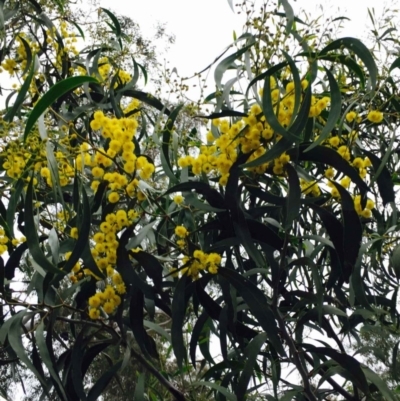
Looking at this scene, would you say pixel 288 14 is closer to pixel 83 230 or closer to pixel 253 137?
pixel 253 137

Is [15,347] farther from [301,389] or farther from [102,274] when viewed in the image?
[301,389]

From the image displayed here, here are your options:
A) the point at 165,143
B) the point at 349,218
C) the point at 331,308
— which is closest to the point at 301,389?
the point at 331,308

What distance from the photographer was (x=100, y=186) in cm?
93

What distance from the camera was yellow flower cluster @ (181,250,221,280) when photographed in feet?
2.91

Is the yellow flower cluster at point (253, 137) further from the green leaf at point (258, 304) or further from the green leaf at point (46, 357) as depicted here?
the green leaf at point (46, 357)

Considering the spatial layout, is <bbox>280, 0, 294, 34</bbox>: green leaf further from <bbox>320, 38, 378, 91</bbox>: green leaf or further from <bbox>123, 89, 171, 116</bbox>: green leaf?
<bbox>123, 89, 171, 116</bbox>: green leaf

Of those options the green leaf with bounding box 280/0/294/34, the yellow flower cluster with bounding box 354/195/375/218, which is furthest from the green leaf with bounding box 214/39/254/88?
the yellow flower cluster with bounding box 354/195/375/218

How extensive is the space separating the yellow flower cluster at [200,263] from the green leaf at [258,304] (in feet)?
0.11

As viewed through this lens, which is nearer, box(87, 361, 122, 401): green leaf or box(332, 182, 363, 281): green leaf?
box(332, 182, 363, 281): green leaf

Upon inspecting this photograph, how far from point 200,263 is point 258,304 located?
105 millimetres

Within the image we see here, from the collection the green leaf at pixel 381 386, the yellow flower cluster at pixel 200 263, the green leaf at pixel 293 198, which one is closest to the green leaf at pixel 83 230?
the yellow flower cluster at pixel 200 263

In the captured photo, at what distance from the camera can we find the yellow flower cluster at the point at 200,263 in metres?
0.89

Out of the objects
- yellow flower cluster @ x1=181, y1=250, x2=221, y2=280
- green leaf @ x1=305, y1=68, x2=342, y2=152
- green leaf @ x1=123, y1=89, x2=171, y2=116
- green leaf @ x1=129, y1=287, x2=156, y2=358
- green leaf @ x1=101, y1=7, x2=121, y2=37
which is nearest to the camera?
green leaf @ x1=305, y1=68, x2=342, y2=152

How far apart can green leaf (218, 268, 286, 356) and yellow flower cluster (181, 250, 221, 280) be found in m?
0.03
